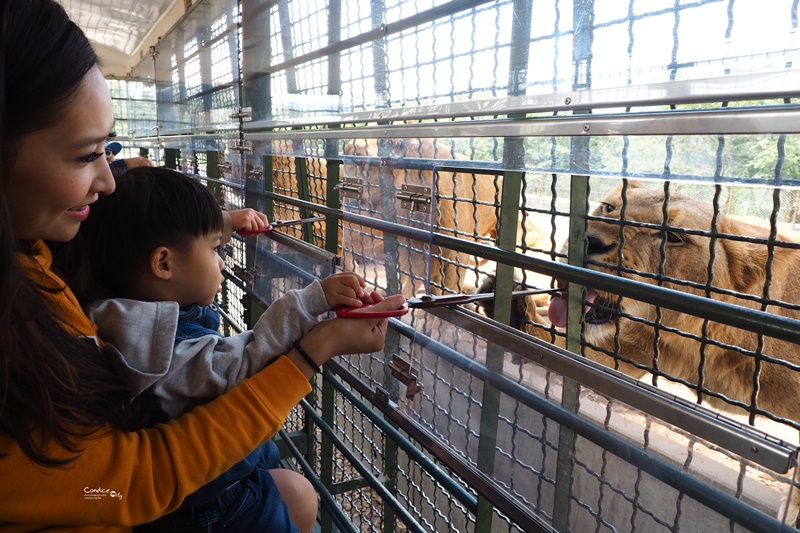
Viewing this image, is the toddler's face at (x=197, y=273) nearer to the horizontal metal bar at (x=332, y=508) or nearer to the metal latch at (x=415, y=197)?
the metal latch at (x=415, y=197)

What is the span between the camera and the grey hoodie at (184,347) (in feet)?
3.09

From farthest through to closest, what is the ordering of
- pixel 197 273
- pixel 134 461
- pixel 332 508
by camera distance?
1. pixel 332 508
2. pixel 197 273
3. pixel 134 461

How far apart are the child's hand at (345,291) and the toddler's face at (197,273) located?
0.79ft

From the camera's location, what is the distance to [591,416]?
0.84 metres

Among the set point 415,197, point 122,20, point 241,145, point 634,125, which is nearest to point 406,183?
point 415,197

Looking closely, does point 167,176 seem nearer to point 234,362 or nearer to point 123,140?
point 234,362

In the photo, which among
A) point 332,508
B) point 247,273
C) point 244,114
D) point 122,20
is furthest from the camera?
point 122,20

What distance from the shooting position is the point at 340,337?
40.3 inches

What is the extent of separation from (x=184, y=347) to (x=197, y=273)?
18cm

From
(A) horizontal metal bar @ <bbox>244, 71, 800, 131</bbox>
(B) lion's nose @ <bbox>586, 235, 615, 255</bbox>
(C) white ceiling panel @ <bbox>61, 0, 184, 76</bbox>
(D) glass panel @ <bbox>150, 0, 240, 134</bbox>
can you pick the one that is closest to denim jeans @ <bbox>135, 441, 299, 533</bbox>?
(A) horizontal metal bar @ <bbox>244, 71, 800, 131</bbox>

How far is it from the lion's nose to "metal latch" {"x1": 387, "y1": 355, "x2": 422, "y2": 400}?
55cm

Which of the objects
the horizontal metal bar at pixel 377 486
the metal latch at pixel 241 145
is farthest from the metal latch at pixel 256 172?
the horizontal metal bar at pixel 377 486

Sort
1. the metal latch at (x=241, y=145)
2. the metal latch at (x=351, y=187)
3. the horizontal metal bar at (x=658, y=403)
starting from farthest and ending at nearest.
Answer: the metal latch at (x=241, y=145), the metal latch at (x=351, y=187), the horizontal metal bar at (x=658, y=403)

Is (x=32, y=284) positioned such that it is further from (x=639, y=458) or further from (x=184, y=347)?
(x=639, y=458)
